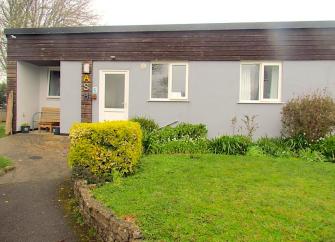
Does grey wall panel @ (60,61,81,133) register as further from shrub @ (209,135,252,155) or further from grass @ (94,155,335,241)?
grass @ (94,155,335,241)

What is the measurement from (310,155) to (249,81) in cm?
398

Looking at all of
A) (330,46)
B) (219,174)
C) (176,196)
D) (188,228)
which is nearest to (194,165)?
(219,174)

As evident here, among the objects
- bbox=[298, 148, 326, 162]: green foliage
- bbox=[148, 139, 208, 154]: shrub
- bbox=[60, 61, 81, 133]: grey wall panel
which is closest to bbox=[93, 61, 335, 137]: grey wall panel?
bbox=[60, 61, 81, 133]: grey wall panel

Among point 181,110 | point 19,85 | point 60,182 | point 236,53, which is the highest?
point 236,53

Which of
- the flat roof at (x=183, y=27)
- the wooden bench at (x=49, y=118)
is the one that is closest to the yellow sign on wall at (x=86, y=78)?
the flat roof at (x=183, y=27)

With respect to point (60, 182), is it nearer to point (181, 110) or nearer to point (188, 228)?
point (188, 228)

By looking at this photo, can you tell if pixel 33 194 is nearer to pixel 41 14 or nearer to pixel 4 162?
pixel 4 162

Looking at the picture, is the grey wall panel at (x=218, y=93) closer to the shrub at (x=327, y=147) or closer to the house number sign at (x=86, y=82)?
the house number sign at (x=86, y=82)

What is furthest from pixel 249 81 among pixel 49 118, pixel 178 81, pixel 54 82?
pixel 54 82

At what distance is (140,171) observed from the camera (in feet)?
22.3

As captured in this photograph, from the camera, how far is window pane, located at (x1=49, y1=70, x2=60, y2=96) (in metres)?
15.0

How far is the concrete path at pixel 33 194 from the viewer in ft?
15.3

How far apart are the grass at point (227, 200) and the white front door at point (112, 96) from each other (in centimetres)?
550

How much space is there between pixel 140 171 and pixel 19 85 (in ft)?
29.2
